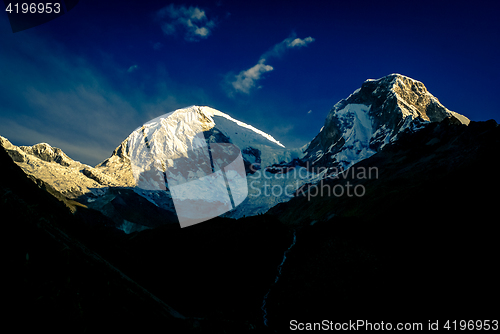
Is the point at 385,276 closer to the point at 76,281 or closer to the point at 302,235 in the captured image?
the point at 302,235

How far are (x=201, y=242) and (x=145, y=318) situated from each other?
17.4 meters

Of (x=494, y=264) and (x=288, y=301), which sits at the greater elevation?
(x=494, y=264)

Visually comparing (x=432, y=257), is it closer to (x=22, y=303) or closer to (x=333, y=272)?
(x=333, y=272)

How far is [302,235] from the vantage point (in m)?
30.2

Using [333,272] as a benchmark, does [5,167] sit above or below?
above

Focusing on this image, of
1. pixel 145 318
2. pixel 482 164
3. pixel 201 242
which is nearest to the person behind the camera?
pixel 145 318

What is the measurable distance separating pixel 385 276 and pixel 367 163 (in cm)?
9945

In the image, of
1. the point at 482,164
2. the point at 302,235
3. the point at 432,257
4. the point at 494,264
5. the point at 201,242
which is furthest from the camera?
the point at 302,235

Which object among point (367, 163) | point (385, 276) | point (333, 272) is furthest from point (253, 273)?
point (367, 163)

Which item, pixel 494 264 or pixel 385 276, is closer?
pixel 494 264

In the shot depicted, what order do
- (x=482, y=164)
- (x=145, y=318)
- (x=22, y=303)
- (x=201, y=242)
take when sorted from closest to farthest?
(x=22, y=303), (x=145, y=318), (x=201, y=242), (x=482, y=164)

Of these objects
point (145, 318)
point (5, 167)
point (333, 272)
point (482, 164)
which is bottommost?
point (333, 272)

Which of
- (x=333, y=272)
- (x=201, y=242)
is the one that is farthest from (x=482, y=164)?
(x=201, y=242)

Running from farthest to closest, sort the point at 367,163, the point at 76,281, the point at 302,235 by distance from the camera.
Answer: the point at 367,163 → the point at 302,235 → the point at 76,281
